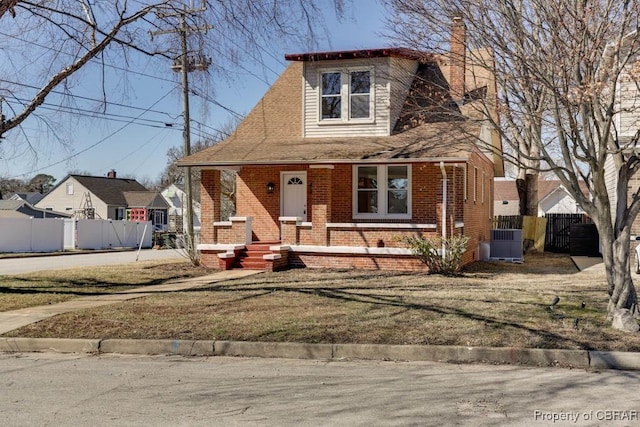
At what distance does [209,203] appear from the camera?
1783 cm

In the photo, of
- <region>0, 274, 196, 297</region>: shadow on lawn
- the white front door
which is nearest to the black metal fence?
the white front door

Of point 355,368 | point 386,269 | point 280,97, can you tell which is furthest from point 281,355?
point 280,97

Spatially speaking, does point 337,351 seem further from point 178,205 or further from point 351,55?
point 178,205

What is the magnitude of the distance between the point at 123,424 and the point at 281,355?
292 centimetres

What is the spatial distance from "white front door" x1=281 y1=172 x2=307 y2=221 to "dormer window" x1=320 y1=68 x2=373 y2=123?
1947 mm

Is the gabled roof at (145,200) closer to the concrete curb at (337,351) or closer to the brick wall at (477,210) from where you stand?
the brick wall at (477,210)

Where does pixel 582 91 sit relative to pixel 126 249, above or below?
above

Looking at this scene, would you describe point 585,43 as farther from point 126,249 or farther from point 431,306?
point 126,249

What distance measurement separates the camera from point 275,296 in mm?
11547

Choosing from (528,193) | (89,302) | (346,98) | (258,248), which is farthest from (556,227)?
(89,302)

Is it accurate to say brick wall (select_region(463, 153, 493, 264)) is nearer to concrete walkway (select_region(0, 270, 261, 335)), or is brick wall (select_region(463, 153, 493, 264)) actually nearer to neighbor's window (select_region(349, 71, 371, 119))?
neighbor's window (select_region(349, 71, 371, 119))

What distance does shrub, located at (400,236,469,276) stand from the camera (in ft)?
48.7

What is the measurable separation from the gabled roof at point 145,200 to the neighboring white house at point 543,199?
3669 cm

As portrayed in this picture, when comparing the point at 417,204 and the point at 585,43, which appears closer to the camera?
the point at 585,43
